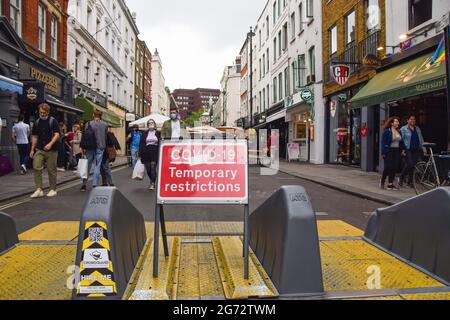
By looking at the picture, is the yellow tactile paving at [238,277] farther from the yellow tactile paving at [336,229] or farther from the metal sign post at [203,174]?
the yellow tactile paving at [336,229]

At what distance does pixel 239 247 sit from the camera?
4.19 m

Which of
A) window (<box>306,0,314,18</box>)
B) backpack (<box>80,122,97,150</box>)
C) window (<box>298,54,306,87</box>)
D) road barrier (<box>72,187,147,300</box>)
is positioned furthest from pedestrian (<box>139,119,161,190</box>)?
window (<box>298,54,306,87</box>)

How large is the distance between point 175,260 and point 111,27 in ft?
99.9

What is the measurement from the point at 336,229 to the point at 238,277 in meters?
2.48

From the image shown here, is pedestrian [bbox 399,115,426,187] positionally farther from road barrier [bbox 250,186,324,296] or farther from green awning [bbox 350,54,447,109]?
road barrier [bbox 250,186,324,296]

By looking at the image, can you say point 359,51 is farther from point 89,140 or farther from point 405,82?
point 89,140

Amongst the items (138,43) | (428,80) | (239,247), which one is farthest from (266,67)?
(239,247)

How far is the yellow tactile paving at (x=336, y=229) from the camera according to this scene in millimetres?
4809

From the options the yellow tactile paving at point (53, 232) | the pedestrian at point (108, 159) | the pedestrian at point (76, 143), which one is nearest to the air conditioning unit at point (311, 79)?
the pedestrian at point (76, 143)

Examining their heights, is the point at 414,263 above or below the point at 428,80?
below

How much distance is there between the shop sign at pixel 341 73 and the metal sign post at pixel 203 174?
13.6 metres

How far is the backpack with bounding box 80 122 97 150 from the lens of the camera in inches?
341

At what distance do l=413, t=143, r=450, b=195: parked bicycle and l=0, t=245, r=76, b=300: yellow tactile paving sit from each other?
21.6 ft

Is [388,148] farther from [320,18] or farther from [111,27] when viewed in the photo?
[111,27]
